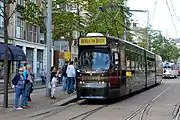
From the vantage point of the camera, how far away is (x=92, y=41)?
20453 millimetres

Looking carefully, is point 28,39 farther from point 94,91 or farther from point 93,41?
point 94,91

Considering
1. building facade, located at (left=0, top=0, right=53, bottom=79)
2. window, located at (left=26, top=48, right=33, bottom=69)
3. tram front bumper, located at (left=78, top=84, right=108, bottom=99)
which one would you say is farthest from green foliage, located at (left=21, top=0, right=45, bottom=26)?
window, located at (left=26, top=48, right=33, bottom=69)

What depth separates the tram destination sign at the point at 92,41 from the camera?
798 inches

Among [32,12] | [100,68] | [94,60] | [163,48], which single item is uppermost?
[163,48]

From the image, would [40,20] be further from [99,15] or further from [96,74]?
[96,74]

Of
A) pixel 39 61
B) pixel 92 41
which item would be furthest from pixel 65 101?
pixel 39 61

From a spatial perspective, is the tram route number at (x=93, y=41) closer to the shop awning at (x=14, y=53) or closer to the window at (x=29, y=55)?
the shop awning at (x=14, y=53)

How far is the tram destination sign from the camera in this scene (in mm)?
20266

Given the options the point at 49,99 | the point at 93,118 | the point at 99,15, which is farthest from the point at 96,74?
the point at 99,15

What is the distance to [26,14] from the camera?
2822 cm

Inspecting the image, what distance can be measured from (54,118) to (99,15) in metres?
22.2

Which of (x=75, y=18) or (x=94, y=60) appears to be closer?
(x=94, y=60)

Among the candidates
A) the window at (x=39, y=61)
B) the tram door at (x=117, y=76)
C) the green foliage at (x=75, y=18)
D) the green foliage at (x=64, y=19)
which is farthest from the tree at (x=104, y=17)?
the window at (x=39, y=61)

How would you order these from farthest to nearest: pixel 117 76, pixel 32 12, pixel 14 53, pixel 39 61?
pixel 39 61 → pixel 14 53 → pixel 32 12 → pixel 117 76
